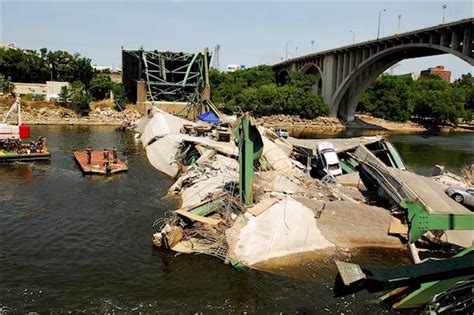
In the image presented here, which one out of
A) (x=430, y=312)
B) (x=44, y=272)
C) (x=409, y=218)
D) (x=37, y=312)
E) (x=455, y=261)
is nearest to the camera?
(x=455, y=261)

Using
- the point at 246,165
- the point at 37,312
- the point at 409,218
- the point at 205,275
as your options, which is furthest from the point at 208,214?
the point at 409,218

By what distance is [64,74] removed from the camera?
86000mm

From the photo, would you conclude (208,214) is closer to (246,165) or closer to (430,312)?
(246,165)

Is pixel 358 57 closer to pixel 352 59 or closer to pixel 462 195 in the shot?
pixel 352 59

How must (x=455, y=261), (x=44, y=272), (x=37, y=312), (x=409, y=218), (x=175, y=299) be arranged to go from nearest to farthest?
1. (x=455, y=261)
2. (x=409, y=218)
3. (x=37, y=312)
4. (x=175, y=299)
5. (x=44, y=272)

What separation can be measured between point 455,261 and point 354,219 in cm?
1179

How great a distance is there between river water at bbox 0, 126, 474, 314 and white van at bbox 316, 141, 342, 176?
9.66 metres

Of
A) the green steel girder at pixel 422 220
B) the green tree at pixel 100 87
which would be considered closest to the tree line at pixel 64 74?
the green tree at pixel 100 87

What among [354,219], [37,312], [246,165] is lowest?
[37,312]

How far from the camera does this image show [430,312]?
8.01 m

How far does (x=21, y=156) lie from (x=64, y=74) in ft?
194

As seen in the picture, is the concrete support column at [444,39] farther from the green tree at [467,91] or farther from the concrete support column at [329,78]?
the green tree at [467,91]

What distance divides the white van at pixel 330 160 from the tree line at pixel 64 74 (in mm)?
53876

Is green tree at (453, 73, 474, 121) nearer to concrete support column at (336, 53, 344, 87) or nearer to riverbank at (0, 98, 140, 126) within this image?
concrete support column at (336, 53, 344, 87)
